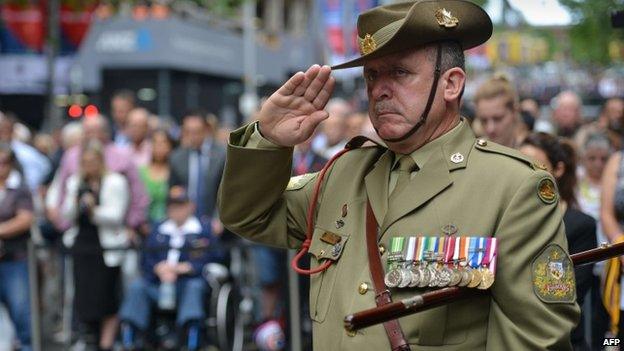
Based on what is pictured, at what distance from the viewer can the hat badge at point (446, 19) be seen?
3639 mm

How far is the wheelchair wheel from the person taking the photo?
9570 mm

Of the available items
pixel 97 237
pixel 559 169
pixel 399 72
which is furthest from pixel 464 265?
pixel 97 237

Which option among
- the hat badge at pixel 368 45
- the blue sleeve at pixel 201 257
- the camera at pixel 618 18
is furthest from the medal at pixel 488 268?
the blue sleeve at pixel 201 257

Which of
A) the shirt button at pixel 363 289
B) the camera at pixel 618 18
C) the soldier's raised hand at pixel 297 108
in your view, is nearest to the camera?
the shirt button at pixel 363 289

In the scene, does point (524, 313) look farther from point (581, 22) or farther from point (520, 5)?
point (581, 22)

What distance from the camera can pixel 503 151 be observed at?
362cm

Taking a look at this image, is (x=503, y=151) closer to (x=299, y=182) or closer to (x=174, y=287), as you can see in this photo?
(x=299, y=182)

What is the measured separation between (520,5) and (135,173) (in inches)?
232

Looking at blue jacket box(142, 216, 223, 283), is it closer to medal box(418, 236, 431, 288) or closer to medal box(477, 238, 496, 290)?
medal box(418, 236, 431, 288)

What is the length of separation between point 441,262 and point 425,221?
0.52ft

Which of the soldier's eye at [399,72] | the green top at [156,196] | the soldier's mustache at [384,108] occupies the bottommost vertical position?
the green top at [156,196]

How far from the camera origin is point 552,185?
3514 millimetres

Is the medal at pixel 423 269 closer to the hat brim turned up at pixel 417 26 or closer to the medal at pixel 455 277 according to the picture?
the medal at pixel 455 277

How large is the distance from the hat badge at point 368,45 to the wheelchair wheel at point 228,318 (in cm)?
600
